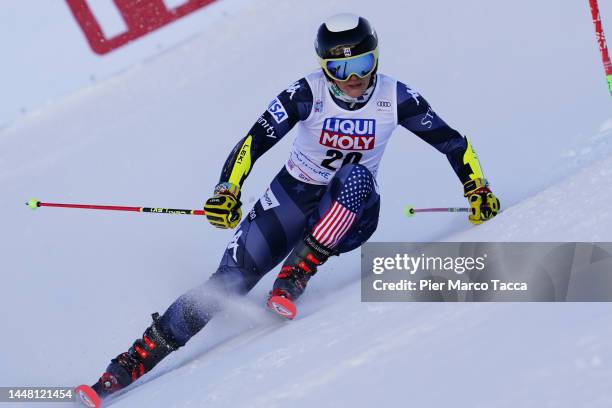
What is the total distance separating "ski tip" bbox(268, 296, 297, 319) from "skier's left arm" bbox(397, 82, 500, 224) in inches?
42.1

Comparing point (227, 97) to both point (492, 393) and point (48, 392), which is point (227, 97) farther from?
point (492, 393)

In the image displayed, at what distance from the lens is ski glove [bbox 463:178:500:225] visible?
15.8 feet

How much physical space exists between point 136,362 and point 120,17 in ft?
14.4

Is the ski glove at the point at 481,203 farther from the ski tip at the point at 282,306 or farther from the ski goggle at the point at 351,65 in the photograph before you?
the ski tip at the point at 282,306

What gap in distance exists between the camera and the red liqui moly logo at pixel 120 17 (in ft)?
26.1

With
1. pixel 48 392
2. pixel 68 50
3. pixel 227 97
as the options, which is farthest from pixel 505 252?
A: pixel 68 50

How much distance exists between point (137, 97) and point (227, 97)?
0.72 meters

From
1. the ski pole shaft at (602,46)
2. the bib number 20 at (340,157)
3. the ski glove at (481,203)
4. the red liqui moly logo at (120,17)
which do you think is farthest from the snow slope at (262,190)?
the bib number 20 at (340,157)

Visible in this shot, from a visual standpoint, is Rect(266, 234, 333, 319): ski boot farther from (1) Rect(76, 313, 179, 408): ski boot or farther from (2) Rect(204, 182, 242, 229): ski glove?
(1) Rect(76, 313, 179, 408): ski boot

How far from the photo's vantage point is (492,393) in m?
2.39

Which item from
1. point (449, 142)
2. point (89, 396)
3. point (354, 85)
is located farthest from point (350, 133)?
point (89, 396)

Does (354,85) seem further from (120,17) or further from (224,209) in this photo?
(120,17)

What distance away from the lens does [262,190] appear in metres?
6.77

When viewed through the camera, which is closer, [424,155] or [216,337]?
[216,337]
